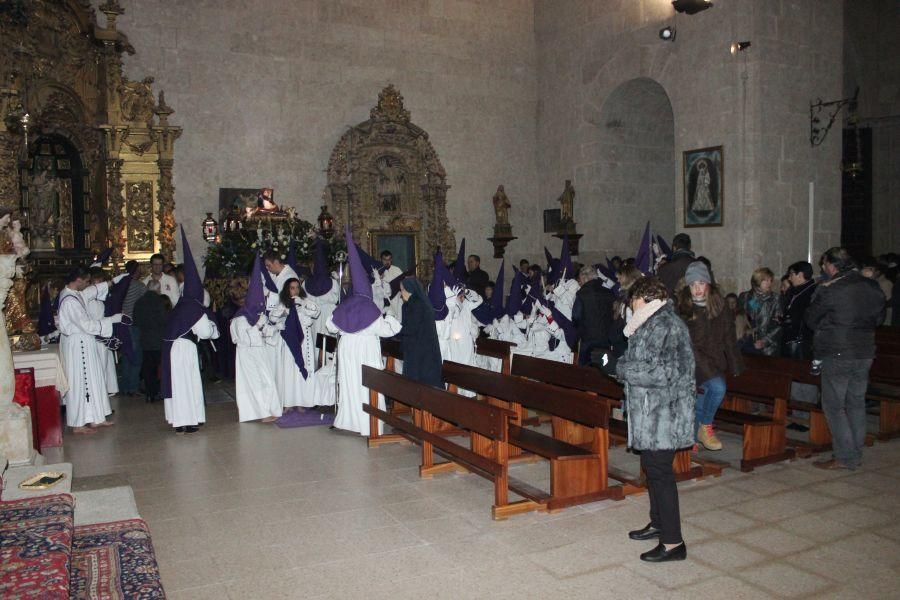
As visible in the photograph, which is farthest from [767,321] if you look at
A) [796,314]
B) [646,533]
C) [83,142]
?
[83,142]

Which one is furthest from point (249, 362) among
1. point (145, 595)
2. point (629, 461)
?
point (145, 595)

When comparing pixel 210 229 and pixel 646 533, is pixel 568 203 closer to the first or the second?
pixel 210 229

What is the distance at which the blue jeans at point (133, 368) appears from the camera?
1148 cm

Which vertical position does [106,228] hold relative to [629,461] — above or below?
above

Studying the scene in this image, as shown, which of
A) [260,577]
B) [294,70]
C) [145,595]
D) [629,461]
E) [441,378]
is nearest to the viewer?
[145,595]

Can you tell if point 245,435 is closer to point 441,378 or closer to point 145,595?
point 441,378

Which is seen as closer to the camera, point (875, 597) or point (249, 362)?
point (875, 597)

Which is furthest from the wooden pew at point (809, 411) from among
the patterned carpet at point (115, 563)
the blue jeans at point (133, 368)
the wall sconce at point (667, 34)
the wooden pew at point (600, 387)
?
the wall sconce at point (667, 34)

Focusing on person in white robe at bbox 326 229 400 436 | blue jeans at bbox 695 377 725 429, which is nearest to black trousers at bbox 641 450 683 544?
blue jeans at bbox 695 377 725 429

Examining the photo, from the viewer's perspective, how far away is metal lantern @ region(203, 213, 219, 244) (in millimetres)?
14969

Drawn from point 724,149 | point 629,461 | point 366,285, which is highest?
point 724,149

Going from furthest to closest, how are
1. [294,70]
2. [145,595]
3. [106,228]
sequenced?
[294,70]
[106,228]
[145,595]

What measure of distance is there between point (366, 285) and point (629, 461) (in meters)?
3.47

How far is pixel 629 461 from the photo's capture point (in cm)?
735
